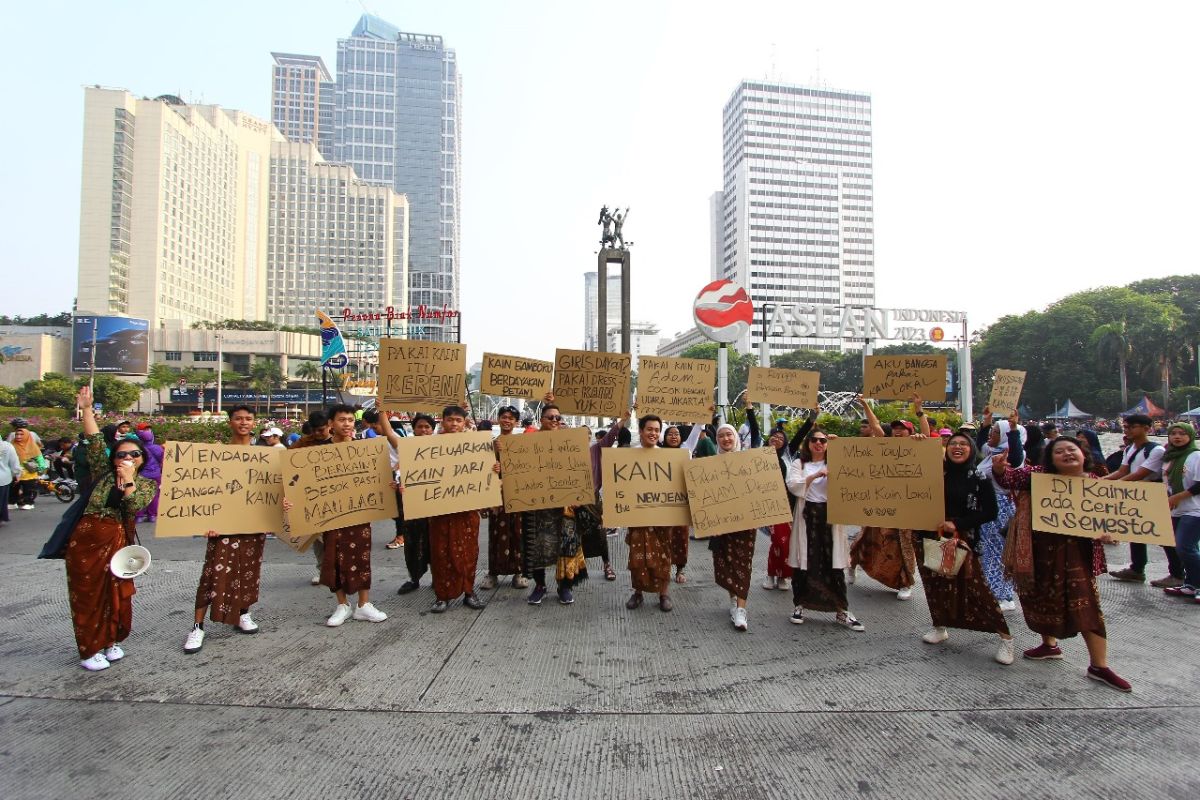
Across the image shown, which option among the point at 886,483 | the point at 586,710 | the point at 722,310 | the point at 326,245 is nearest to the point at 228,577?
the point at 586,710

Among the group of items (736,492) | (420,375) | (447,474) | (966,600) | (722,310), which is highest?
(722,310)

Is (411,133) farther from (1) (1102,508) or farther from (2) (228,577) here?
A: (1) (1102,508)

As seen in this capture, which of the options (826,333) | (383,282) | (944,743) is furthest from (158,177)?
(944,743)

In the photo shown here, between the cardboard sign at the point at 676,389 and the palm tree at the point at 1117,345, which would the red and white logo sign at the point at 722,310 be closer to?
the cardboard sign at the point at 676,389

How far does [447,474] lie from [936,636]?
3853 millimetres

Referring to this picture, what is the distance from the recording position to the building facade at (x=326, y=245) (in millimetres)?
119688

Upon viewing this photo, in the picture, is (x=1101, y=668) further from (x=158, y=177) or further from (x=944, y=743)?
(x=158, y=177)

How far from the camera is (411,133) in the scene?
15062cm

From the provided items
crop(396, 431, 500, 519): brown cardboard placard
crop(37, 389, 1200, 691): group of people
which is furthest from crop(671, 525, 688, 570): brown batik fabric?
crop(396, 431, 500, 519): brown cardboard placard

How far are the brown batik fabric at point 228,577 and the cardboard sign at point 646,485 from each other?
2589 mm

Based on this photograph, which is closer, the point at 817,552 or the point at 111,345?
the point at 817,552

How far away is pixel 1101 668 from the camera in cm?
382

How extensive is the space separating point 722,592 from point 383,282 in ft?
420

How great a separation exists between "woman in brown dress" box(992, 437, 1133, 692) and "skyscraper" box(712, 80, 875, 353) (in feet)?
400
